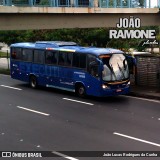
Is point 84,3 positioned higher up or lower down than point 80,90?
higher up

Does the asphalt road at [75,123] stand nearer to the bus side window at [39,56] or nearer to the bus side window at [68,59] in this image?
the bus side window at [68,59]

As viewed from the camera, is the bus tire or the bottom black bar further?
the bus tire

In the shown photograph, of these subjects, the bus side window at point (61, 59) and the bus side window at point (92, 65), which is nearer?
the bus side window at point (92, 65)

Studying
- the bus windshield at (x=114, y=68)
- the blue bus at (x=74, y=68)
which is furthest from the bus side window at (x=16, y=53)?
the bus windshield at (x=114, y=68)

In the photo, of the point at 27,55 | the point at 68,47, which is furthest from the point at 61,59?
the point at 27,55

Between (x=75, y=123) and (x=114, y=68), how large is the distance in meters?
5.56

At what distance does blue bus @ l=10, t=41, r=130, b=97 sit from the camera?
62.4ft

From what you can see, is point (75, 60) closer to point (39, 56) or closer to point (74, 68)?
point (74, 68)

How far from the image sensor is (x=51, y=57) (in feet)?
72.0

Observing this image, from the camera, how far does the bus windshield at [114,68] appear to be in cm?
1905

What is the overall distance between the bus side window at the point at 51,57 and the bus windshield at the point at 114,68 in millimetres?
3480

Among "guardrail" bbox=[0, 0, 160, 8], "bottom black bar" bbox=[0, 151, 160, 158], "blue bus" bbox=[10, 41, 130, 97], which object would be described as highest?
"guardrail" bbox=[0, 0, 160, 8]

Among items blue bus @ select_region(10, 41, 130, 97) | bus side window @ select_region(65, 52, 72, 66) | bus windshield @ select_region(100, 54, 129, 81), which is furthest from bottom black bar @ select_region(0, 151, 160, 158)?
bus side window @ select_region(65, 52, 72, 66)

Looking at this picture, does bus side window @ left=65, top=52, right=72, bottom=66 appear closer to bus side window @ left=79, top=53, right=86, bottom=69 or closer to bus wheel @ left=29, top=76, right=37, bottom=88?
bus side window @ left=79, top=53, right=86, bottom=69
